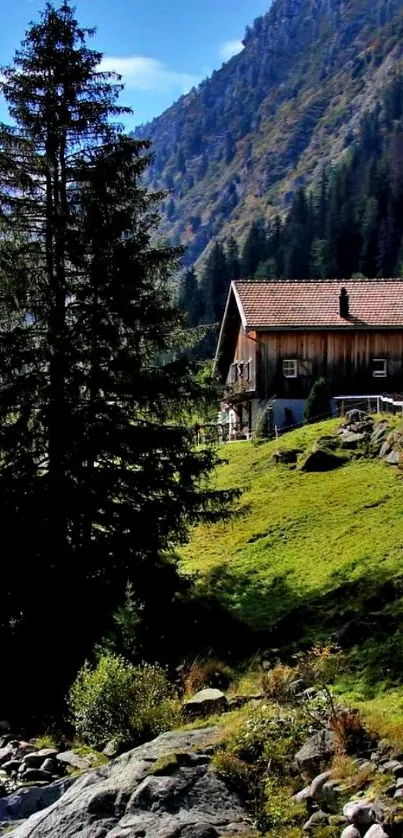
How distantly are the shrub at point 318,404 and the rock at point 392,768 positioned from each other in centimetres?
2845

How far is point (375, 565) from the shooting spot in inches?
600

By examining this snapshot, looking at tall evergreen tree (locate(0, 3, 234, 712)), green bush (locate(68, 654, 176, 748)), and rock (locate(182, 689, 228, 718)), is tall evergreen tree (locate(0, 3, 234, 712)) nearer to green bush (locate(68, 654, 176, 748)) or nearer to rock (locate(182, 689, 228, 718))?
green bush (locate(68, 654, 176, 748))

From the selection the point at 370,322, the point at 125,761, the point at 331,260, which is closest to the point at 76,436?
the point at 125,761

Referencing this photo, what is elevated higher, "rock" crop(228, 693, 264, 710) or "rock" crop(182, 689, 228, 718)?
"rock" crop(228, 693, 264, 710)

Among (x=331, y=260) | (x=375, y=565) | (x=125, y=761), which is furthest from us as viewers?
(x=331, y=260)

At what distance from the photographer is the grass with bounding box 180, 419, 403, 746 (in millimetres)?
11969

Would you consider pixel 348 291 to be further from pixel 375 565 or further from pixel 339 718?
pixel 339 718

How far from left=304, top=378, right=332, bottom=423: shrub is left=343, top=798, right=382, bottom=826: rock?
2915 cm

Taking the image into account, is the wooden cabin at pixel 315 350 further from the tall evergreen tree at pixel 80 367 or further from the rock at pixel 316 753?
the rock at pixel 316 753

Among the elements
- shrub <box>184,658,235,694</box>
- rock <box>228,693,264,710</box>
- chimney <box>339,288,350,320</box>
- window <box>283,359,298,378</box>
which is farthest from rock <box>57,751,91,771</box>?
chimney <box>339,288,350,320</box>

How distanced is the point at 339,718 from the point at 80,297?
33.7 ft

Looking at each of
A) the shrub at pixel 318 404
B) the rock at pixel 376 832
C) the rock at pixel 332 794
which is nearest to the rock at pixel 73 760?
the rock at pixel 332 794

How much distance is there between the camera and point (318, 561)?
55.1 ft

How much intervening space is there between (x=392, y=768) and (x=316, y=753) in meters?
0.95
